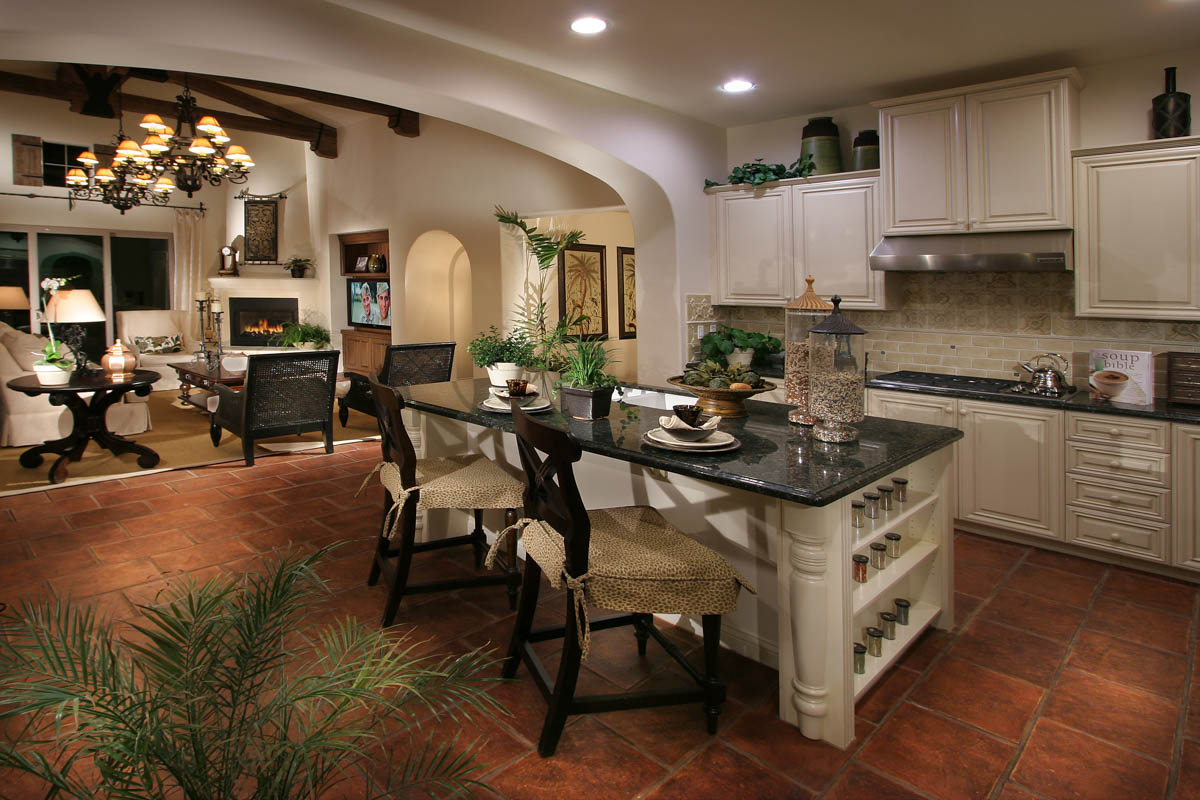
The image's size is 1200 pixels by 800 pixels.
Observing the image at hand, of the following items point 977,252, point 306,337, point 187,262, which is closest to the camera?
point 977,252

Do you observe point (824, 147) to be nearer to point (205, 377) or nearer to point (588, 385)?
point (588, 385)

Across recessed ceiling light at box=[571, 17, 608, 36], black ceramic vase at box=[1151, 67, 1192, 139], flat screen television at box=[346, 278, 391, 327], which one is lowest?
flat screen television at box=[346, 278, 391, 327]

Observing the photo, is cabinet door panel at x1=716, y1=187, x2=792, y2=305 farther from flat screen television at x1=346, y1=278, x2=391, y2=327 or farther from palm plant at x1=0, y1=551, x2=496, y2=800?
flat screen television at x1=346, y1=278, x2=391, y2=327

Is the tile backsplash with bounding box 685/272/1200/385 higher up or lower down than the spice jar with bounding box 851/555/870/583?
higher up

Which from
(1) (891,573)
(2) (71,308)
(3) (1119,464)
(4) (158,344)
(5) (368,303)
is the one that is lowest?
(1) (891,573)

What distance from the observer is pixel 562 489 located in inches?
81.8

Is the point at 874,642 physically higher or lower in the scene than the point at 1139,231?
lower

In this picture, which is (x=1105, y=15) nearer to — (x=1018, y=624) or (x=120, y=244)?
(x=1018, y=624)

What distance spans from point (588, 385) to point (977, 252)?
262cm

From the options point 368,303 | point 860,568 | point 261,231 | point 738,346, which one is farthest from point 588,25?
point 261,231

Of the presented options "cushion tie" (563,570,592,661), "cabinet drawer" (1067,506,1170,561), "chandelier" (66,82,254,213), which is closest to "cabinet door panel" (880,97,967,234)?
"cabinet drawer" (1067,506,1170,561)

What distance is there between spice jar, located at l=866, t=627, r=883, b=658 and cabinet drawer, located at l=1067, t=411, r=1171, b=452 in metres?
1.93

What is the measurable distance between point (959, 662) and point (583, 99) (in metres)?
3.66

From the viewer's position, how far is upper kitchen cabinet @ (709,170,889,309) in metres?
4.80
